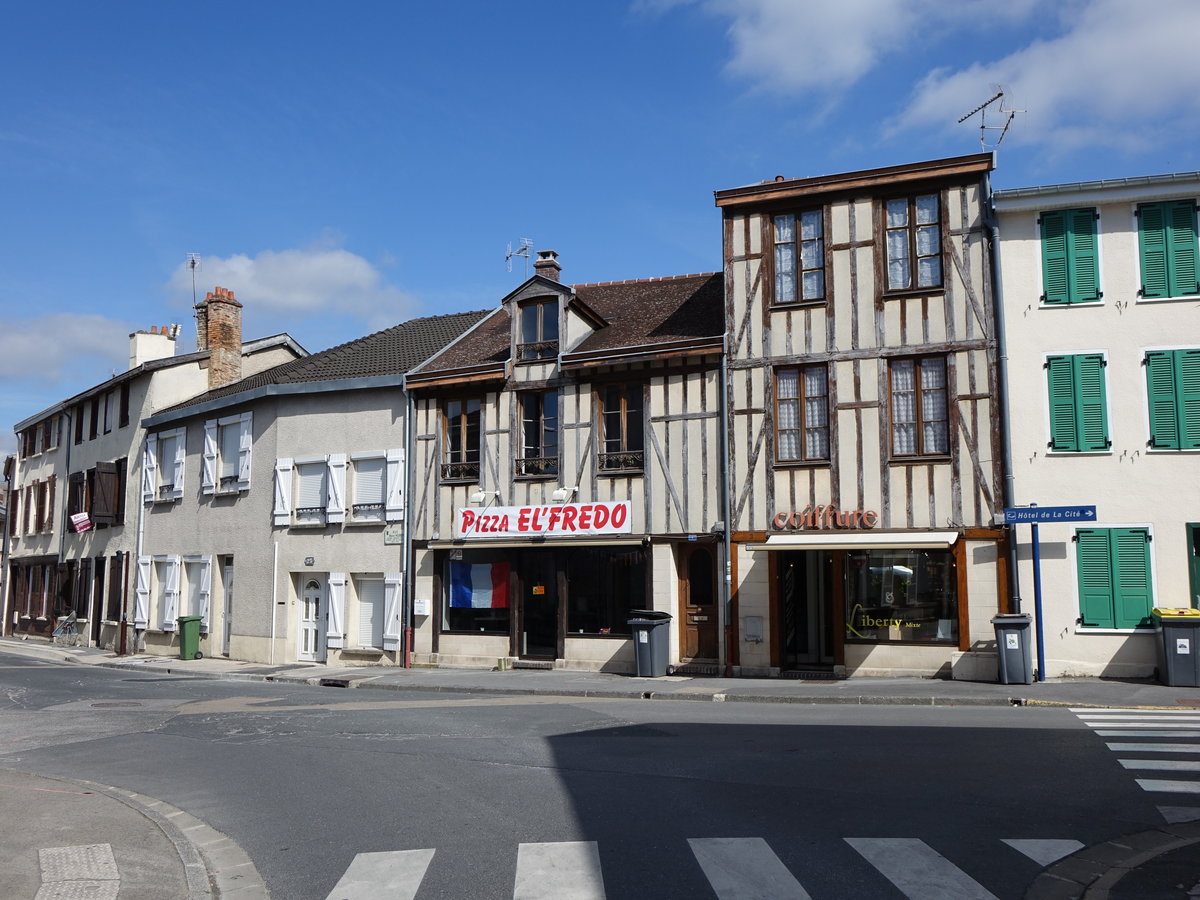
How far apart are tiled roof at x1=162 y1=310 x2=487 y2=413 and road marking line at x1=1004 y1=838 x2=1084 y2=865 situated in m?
17.8

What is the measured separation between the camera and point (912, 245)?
17859 mm

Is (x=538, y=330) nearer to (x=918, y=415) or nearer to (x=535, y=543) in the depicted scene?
(x=535, y=543)

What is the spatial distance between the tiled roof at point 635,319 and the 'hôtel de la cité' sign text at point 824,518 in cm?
353

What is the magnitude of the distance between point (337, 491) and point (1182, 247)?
16.5 m

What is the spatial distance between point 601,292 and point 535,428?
4516 mm

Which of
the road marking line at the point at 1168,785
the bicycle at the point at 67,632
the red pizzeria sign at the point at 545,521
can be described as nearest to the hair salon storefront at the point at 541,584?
the red pizzeria sign at the point at 545,521

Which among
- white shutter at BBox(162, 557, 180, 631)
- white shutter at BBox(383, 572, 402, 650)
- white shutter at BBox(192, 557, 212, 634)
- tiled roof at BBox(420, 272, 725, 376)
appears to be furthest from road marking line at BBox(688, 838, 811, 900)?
white shutter at BBox(162, 557, 180, 631)

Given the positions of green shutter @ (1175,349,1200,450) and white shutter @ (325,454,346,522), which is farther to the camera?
white shutter @ (325,454,346,522)

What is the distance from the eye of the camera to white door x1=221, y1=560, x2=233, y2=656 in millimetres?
25484

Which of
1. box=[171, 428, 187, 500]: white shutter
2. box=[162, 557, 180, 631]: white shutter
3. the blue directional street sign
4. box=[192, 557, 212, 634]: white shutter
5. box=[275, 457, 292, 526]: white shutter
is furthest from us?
box=[171, 428, 187, 500]: white shutter

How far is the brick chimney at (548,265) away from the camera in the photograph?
2386cm

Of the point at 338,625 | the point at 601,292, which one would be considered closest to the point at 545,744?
the point at 338,625

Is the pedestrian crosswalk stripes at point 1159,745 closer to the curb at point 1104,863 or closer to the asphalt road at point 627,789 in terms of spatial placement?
the asphalt road at point 627,789

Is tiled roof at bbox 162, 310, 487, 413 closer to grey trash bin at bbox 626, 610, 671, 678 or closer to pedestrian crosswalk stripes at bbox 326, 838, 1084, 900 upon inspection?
grey trash bin at bbox 626, 610, 671, 678
